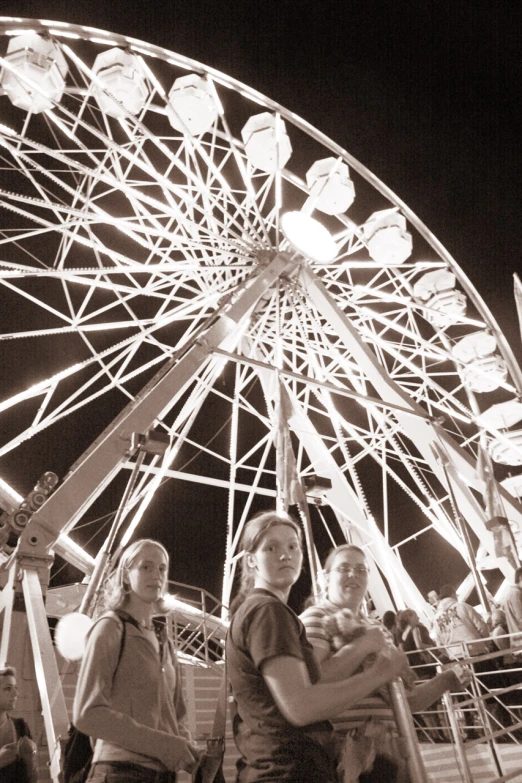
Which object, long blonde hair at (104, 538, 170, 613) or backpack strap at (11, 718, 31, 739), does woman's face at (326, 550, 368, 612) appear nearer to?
long blonde hair at (104, 538, 170, 613)

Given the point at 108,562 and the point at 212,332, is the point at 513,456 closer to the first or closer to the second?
the point at 212,332

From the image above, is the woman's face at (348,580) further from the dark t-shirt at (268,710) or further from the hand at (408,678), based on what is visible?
the dark t-shirt at (268,710)

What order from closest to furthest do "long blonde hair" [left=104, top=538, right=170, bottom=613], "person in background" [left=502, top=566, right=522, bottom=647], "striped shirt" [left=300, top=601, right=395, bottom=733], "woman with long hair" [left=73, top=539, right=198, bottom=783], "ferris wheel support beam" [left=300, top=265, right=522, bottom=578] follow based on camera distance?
"woman with long hair" [left=73, top=539, right=198, bottom=783], "striped shirt" [left=300, top=601, right=395, bottom=733], "long blonde hair" [left=104, top=538, right=170, bottom=613], "person in background" [left=502, top=566, right=522, bottom=647], "ferris wheel support beam" [left=300, top=265, right=522, bottom=578]

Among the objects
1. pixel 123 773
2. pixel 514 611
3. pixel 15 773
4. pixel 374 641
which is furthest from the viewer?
pixel 514 611

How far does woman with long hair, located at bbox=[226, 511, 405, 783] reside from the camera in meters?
1.98

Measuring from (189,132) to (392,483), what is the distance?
19137 millimetres

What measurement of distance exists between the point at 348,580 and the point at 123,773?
119cm

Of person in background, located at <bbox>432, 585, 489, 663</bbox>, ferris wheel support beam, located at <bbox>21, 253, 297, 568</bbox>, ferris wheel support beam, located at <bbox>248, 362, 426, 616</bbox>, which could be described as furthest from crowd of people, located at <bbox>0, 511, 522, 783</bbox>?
ferris wheel support beam, located at <bbox>248, 362, 426, 616</bbox>

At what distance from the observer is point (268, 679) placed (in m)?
2.02

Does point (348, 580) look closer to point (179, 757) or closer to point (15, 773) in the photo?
point (179, 757)

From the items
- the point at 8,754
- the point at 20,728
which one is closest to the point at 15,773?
the point at 8,754

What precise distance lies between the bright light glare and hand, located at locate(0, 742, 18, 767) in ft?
27.4

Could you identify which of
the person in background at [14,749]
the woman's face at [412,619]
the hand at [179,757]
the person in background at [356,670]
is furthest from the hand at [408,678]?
the woman's face at [412,619]

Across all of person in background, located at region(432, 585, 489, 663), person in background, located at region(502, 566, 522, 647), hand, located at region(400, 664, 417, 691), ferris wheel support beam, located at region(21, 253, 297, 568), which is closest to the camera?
hand, located at region(400, 664, 417, 691)
